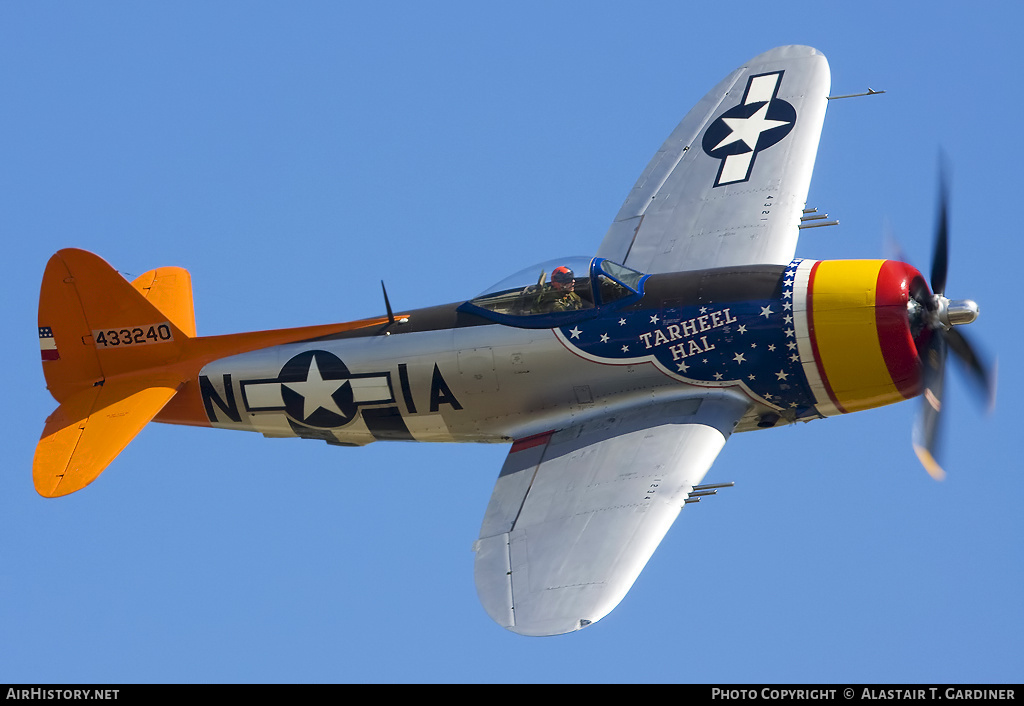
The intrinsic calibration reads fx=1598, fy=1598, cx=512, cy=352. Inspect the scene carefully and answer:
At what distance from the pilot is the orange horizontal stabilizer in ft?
14.5

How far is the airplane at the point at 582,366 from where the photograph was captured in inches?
613

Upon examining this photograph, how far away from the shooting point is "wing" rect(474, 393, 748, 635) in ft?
47.9

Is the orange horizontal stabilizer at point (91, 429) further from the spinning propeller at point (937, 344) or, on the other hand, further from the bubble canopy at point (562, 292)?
the spinning propeller at point (937, 344)

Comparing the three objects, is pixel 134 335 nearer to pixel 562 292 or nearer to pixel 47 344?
pixel 47 344

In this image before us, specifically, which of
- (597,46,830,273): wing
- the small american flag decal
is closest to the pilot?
(597,46,830,273): wing

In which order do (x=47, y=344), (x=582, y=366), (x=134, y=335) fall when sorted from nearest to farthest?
1. (x=582, y=366)
2. (x=134, y=335)
3. (x=47, y=344)

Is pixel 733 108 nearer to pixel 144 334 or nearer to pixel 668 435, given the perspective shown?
pixel 668 435

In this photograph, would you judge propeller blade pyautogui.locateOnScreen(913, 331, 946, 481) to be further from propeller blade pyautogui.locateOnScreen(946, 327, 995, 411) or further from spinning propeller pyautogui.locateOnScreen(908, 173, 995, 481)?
propeller blade pyautogui.locateOnScreen(946, 327, 995, 411)

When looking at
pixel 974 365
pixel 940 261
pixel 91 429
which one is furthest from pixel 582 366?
pixel 91 429

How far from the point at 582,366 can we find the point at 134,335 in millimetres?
5312

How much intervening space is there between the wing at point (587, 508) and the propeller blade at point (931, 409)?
5.84 ft

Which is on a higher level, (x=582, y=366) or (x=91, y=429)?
(x=91, y=429)

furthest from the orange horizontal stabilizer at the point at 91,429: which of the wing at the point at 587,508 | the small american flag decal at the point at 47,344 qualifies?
the wing at the point at 587,508

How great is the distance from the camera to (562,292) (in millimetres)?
→ 16516
